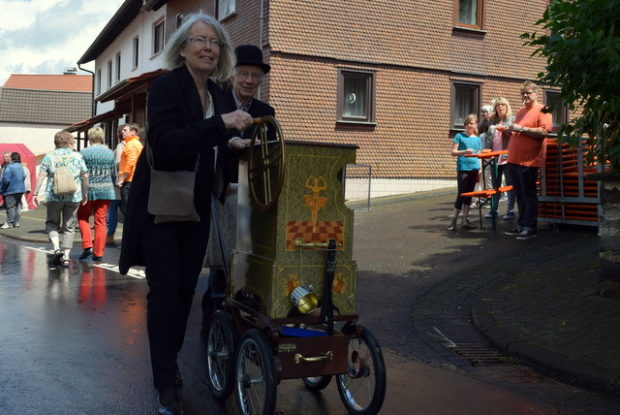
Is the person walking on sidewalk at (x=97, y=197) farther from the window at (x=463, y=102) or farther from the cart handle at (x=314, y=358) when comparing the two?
the window at (x=463, y=102)

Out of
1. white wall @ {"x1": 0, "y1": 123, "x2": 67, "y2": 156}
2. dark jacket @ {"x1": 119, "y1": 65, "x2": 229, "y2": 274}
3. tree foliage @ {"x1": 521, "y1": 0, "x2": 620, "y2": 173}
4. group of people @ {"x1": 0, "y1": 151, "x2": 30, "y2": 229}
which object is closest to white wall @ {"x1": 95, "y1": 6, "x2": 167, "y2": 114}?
group of people @ {"x1": 0, "y1": 151, "x2": 30, "y2": 229}

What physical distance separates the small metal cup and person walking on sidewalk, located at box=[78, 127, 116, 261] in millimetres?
7593

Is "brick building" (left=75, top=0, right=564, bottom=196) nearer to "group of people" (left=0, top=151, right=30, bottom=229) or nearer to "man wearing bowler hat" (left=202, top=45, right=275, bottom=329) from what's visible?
"group of people" (left=0, top=151, right=30, bottom=229)

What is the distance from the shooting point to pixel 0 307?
7.17m

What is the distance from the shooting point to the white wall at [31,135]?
2377 inches

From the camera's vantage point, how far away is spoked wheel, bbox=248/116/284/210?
3.81 m

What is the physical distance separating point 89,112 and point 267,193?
6199cm

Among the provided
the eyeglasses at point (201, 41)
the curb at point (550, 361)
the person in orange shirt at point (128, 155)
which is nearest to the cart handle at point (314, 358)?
the eyeglasses at point (201, 41)

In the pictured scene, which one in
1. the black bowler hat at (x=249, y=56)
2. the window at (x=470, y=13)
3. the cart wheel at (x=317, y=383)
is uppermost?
the window at (x=470, y=13)

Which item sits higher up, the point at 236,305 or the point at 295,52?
the point at 295,52

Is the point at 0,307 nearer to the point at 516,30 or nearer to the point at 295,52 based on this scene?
the point at 295,52

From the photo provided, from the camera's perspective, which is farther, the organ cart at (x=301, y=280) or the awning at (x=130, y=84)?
the awning at (x=130, y=84)

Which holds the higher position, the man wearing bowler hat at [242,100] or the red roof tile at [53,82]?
the red roof tile at [53,82]

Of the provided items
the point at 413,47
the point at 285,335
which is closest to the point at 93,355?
the point at 285,335
